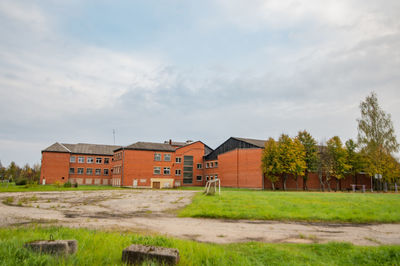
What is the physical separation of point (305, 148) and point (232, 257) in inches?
2050

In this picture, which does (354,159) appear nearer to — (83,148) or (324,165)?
(324,165)

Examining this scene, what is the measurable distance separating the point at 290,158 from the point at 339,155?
12794 millimetres

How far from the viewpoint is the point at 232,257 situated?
573 centimetres

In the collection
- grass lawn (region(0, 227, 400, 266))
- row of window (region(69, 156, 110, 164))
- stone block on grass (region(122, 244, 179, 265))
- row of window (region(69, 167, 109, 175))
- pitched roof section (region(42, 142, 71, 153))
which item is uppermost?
pitched roof section (region(42, 142, 71, 153))

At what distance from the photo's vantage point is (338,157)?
53562 mm

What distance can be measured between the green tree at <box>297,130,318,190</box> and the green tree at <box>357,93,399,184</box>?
9.21 metres

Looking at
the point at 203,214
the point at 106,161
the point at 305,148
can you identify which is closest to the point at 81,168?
the point at 106,161

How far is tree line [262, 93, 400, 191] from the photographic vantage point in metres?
49.0

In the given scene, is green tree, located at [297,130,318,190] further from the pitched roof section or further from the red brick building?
the pitched roof section

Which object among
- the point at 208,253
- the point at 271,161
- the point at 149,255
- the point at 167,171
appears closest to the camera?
the point at 149,255

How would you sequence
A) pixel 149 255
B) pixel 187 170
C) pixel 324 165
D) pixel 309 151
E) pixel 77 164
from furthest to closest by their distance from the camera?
pixel 187 170, pixel 77 164, pixel 309 151, pixel 324 165, pixel 149 255

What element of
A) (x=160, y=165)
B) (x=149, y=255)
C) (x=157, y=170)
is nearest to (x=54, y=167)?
(x=157, y=170)

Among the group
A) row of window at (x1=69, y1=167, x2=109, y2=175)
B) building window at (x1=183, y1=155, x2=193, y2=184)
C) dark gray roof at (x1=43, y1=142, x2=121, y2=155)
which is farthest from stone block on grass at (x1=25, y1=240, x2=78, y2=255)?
row of window at (x1=69, y1=167, x2=109, y2=175)

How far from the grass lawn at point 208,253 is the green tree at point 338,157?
168 feet
